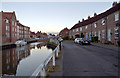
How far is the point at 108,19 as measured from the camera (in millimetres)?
23078

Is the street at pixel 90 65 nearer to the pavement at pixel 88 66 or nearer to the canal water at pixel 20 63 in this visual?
the pavement at pixel 88 66

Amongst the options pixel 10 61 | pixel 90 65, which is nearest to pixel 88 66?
pixel 90 65

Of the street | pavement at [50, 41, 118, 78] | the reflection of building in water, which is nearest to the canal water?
the reflection of building in water

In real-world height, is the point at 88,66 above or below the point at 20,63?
above

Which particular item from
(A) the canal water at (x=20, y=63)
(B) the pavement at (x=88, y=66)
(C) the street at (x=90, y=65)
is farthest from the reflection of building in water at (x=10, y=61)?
(C) the street at (x=90, y=65)

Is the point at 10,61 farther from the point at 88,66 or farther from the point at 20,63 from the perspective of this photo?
the point at 88,66

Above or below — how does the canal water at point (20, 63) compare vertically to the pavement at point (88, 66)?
below

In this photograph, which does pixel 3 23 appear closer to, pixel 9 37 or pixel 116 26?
pixel 9 37

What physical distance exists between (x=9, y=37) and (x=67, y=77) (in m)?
45.4

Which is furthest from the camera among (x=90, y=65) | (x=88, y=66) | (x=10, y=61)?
(x=10, y=61)

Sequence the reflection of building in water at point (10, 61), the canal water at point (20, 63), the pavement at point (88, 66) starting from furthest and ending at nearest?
the reflection of building in water at point (10, 61) → the canal water at point (20, 63) → the pavement at point (88, 66)

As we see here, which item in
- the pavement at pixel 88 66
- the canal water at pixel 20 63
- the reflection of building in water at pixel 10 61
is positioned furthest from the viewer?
the reflection of building in water at pixel 10 61

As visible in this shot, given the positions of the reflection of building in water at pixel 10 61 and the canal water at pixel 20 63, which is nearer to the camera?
the canal water at pixel 20 63

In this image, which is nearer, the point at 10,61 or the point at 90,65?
the point at 90,65
